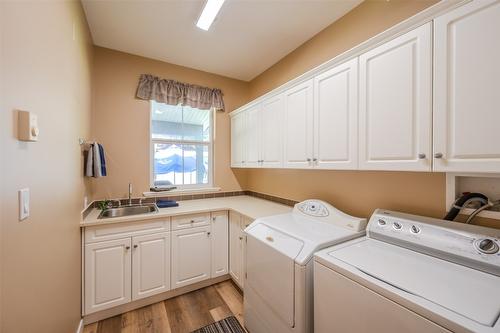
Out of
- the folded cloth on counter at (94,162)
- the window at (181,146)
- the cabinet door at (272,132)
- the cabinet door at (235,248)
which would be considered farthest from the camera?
the window at (181,146)

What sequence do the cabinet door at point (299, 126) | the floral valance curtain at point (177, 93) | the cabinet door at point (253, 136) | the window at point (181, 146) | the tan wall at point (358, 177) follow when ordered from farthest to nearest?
1. the window at point (181, 146)
2. the floral valance curtain at point (177, 93)
3. the cabinet door at point (253, 136)
4. the cabinet door at point (299, 126)
5. the tan wall at point (358, 177)

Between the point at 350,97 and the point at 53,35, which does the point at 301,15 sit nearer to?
the point at 350,97

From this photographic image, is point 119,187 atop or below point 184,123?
below

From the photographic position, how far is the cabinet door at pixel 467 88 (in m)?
0.88

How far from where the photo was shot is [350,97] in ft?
4.71

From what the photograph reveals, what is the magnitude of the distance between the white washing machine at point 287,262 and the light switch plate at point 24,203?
1278mm

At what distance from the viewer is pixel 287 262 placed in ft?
4.23

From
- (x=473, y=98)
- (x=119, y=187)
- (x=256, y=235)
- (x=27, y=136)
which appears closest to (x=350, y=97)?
(x=473, y=98)

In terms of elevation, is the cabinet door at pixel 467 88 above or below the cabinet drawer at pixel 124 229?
above

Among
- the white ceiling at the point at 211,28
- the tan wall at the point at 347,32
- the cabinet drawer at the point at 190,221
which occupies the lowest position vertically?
the cabinet drawer at the point at 190,221

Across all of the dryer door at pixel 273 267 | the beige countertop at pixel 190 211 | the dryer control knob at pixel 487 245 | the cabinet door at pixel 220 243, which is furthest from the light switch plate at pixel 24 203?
the dryer control knob at pixel 487 245

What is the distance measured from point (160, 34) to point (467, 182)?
2843mm

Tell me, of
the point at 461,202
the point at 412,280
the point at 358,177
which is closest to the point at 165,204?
the point at 358,177

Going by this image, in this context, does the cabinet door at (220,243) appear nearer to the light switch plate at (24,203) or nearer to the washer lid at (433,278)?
the washer lid at (433,278)
